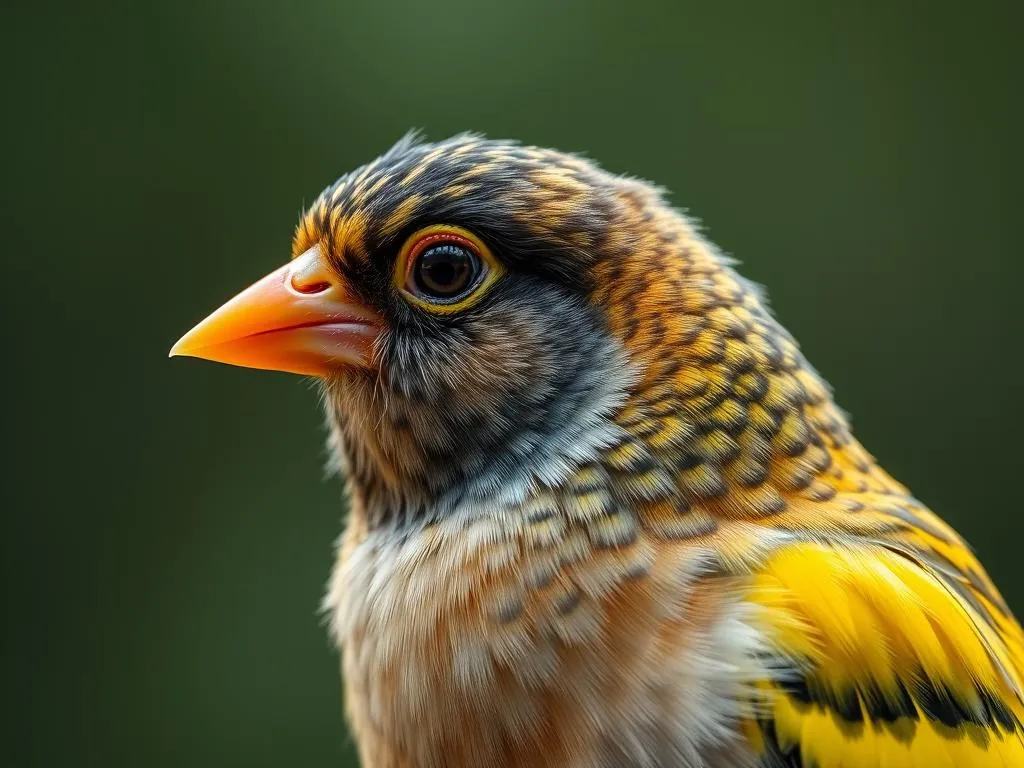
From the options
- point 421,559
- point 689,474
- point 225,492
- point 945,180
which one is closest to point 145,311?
point 225,492

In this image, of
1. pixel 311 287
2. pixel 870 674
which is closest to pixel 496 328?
pixel 311 287

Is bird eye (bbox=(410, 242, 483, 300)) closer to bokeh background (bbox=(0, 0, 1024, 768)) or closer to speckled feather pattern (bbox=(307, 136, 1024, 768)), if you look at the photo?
speckled feather pattern (bbox=(307, 136, 1024, 768))

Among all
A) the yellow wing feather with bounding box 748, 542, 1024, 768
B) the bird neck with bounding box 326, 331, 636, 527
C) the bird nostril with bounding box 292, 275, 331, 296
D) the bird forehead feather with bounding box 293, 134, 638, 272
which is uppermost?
the bird forehead feather with bounding box 293, 134, 638, 272

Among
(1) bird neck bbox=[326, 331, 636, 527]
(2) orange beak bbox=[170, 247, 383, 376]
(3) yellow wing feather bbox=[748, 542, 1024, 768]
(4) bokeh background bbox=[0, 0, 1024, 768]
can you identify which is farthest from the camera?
(4) bokeh background bbox=[0, 0, 1024, 768]

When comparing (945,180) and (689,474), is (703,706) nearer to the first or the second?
(689,474)

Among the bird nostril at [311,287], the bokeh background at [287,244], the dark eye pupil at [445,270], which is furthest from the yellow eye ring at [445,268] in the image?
the bokeh background at [287,244]

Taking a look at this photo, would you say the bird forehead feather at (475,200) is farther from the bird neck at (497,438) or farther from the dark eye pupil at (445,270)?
the bird neck at (497,438)

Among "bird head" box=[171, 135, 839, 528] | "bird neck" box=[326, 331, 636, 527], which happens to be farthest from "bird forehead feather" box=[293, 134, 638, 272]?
"bird neck" box=[326, 331, 636, 527]

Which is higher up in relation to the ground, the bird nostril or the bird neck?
the bird nostril
